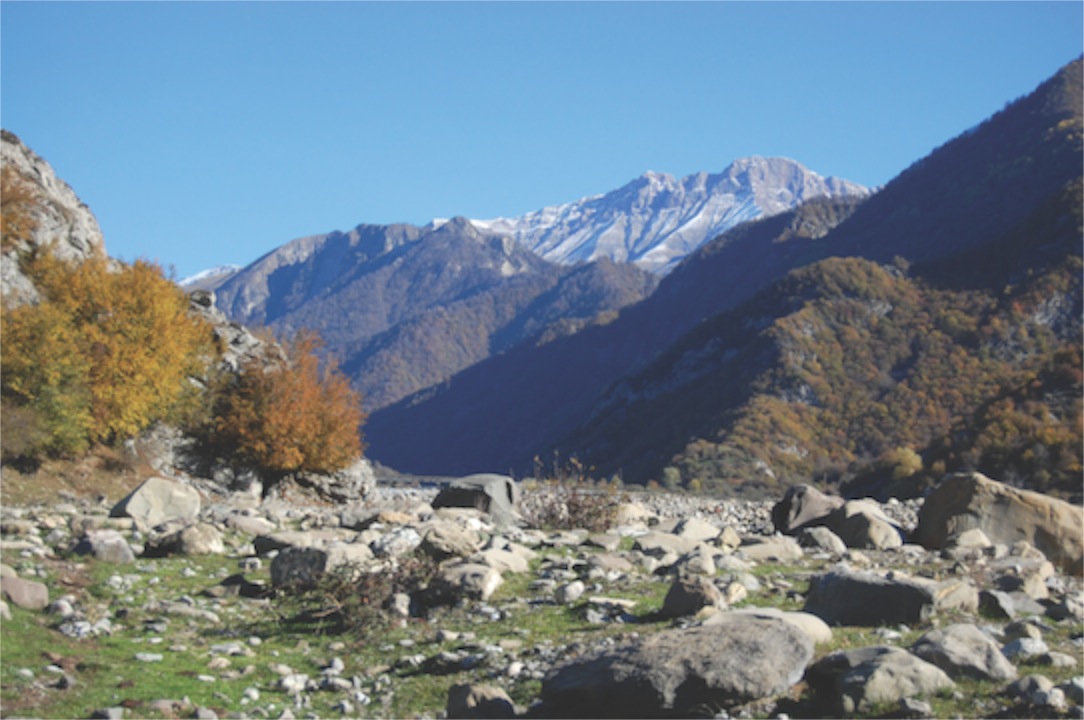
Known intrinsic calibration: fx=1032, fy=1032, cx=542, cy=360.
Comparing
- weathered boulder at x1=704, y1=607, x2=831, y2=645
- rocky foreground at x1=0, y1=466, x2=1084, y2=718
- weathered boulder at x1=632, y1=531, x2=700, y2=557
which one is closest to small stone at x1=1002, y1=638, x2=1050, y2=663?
rocky foreground at x1=0, y1=466, x2=1084, y2=718

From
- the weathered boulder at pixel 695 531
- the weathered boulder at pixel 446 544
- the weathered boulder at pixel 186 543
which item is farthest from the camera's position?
the weathered boulder at pixel 695 531

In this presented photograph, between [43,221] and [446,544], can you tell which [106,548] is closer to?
[446,544]

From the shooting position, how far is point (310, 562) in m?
14.2

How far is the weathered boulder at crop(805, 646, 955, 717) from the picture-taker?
8.12 metres

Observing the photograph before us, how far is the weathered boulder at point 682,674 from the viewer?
8.31m

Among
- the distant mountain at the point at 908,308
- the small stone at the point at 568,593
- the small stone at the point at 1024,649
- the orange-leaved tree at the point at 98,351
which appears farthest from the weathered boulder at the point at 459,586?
the distant mountain at the point at 908,308

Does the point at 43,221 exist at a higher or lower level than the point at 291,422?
higher

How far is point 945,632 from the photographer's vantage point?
9070mm

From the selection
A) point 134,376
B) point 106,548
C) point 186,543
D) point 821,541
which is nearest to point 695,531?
point 821,541

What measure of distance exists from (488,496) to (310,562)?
8.99 m

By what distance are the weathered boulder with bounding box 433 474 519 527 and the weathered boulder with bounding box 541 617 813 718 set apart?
533 inches

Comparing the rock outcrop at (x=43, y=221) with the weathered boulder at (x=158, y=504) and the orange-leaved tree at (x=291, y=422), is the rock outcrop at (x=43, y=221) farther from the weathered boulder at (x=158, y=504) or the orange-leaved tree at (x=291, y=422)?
the weathered boulder at (x=158, y=504)

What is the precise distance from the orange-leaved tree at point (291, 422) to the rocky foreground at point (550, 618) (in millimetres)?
18623

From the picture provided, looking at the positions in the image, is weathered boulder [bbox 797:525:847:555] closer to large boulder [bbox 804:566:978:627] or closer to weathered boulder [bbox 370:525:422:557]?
large boulder [bbox 804:566:978:627]
